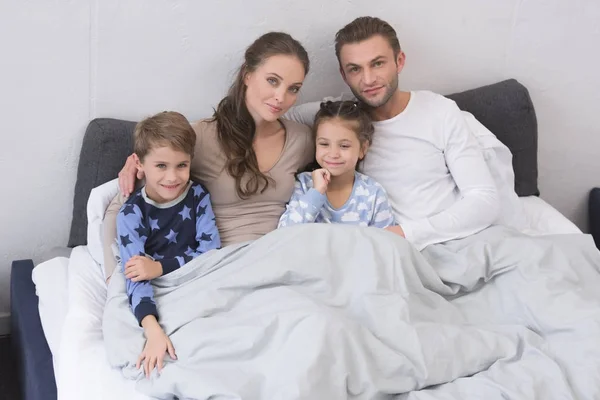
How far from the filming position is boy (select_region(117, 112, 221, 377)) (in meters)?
1.63

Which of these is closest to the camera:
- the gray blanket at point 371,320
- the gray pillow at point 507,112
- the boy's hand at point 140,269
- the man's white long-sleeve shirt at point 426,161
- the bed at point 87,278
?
the gray blanket at point 371,320

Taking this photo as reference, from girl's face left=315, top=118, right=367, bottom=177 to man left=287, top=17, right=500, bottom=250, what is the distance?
153mm

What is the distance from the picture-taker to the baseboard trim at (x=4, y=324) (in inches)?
82.4

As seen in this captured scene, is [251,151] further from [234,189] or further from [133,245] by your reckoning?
[133,245]

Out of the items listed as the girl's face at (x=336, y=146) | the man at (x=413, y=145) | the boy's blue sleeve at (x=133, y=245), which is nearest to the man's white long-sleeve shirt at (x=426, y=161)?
the man at (x=413, y=145)

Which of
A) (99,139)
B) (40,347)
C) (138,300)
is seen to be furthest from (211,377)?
(99,139)

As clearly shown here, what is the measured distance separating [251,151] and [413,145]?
18.3 inches

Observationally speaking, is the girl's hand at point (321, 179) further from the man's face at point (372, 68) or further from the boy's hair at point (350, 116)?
the man's face at point (372, 68)

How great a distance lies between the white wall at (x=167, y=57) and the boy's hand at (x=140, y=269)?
1.48 ft

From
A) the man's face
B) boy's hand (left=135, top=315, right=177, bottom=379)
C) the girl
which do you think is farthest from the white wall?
boy's hand (left=135, top=315, right=177, bottom=379)

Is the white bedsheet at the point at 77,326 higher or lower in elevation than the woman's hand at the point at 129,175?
lower

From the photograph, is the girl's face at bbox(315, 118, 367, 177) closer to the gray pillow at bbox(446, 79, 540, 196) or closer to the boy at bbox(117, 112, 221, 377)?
the boy at bbox(117, 112, 221, 377)

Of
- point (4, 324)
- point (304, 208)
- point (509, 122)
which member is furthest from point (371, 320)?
point (4, 324)

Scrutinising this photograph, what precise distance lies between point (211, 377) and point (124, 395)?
0.63 ft
